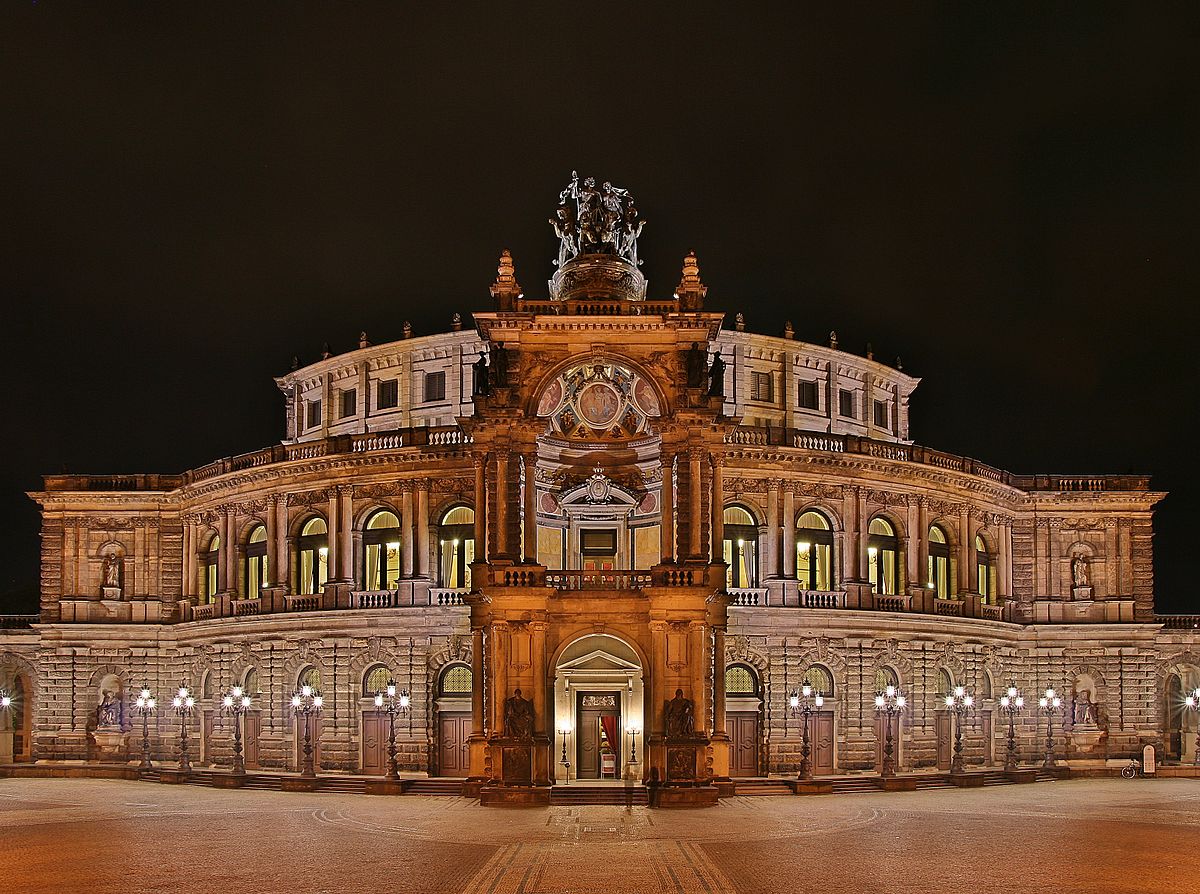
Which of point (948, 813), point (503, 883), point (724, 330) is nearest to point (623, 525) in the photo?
point (724, 330)

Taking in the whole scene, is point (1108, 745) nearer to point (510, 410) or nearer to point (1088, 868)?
point (510, 410)

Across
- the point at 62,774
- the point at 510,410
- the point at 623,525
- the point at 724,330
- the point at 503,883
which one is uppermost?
the point at 724,330

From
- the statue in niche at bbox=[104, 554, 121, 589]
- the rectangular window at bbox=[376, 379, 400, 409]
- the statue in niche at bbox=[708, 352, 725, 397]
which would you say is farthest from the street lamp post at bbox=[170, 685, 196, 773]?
the statue in niche at bbox=[708, 352, 725, 397]

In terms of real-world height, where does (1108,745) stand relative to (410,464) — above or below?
below

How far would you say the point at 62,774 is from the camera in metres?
69.7

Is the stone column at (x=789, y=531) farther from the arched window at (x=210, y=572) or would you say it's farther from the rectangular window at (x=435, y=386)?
the arched window at (x=210, y=572)

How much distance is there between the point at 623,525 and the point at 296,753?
18.6 m

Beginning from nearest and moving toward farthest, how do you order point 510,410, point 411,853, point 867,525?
point 411,853 < point 510,410 < point 867,525

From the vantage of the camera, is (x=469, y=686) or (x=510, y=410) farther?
(x=469, y=686)

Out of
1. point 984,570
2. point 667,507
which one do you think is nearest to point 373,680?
point 667,507

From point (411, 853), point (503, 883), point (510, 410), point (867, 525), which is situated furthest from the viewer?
point (867, 525)

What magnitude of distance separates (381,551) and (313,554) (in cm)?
385

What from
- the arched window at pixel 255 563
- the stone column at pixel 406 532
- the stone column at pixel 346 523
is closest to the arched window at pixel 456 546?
the stone column at pixel 406 532

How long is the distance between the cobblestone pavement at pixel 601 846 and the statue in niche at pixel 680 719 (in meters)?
3.16
